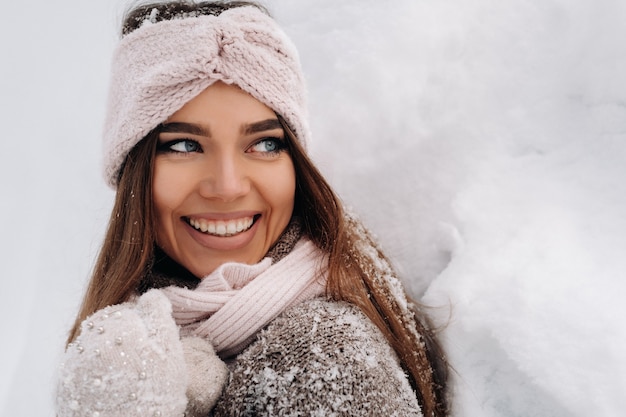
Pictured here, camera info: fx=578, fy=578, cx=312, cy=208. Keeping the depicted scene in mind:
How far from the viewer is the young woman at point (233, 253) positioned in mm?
1067

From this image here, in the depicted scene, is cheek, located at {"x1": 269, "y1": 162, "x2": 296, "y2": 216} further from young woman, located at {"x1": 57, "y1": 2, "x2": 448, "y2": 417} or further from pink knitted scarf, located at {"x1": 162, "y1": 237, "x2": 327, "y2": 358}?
pink knitted scarf, located at {"x1": 162, "y1": 237, "x2": 327, "y2": 358}

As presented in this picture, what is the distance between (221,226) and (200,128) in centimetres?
24

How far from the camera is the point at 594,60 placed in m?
1.60

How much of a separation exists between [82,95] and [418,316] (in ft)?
5.57

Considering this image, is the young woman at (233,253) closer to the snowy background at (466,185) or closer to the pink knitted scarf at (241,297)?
the pink knitted scarf at (241,297)

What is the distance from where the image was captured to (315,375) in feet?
3.45

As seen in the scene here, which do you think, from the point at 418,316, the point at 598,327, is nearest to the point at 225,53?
the point at 418,316

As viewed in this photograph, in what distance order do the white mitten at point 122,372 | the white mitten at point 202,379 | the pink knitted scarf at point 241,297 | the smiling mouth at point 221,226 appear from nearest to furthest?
the white mitten at point 122,372 < the white mitten at point 202,379 < the pink knitted scarf at point 241,297 < the smiling mouth at point 221,226

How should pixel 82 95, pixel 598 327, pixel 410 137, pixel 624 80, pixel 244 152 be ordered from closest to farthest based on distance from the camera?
1. pixel 598 327
2. pixel 244 152
3. pixel 624 80
4. pixel 410 137
5. pixel 82 95

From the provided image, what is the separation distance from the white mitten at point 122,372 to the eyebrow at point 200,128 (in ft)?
1.45

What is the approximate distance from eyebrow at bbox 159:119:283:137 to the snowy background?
48 centimetres

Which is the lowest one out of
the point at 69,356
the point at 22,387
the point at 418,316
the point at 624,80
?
the point at 22,387

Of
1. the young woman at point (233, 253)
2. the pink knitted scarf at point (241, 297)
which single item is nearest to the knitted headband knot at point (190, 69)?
the young woman at point (233, 253)

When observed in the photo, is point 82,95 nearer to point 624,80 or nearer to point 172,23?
point 172,23
